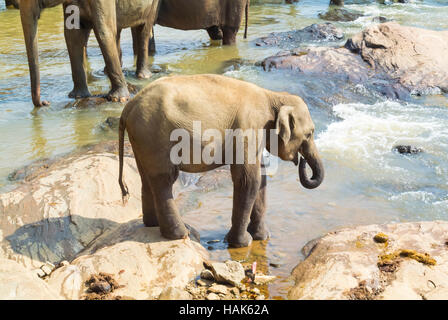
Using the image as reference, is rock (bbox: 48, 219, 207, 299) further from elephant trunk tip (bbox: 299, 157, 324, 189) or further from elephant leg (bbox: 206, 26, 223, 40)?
elephant leg (bbox: 206, 26, 223, 40)

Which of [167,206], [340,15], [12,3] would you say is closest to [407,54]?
[340,15]

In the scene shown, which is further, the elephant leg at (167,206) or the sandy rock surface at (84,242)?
the elephant leg at (167,206)

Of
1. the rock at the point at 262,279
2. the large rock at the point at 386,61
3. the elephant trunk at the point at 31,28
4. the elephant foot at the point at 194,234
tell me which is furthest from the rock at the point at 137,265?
the large rock at the point at 386,61

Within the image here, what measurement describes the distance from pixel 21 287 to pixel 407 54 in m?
9.61

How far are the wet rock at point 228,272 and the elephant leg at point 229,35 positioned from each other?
34.5ft

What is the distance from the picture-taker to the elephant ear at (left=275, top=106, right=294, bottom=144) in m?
5.25

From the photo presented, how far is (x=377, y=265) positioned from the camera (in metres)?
4.80

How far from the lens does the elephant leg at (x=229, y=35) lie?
47.6ft

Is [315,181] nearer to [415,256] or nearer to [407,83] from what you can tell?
[415,256]

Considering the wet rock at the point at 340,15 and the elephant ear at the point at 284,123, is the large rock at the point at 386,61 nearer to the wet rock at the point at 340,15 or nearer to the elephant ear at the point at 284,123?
the elephant ear at the point at 284,123

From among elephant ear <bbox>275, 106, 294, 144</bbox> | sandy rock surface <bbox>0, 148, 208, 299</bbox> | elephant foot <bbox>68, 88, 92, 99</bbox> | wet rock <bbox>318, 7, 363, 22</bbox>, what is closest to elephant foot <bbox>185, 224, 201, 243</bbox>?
sandy rock surface <bbox>0, 148, 208, 299</bbox>

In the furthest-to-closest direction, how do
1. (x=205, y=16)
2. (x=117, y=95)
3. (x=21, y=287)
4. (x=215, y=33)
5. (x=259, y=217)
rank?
1. (x=215, y=33)
2. (x=205, y=16)
3. (x=117, y=95)
4. (x=259, y=217)
5. (x=21, y=287)

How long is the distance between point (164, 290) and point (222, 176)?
9.47ft

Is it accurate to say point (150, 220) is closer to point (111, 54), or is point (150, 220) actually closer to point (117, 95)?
point (117, 95)
